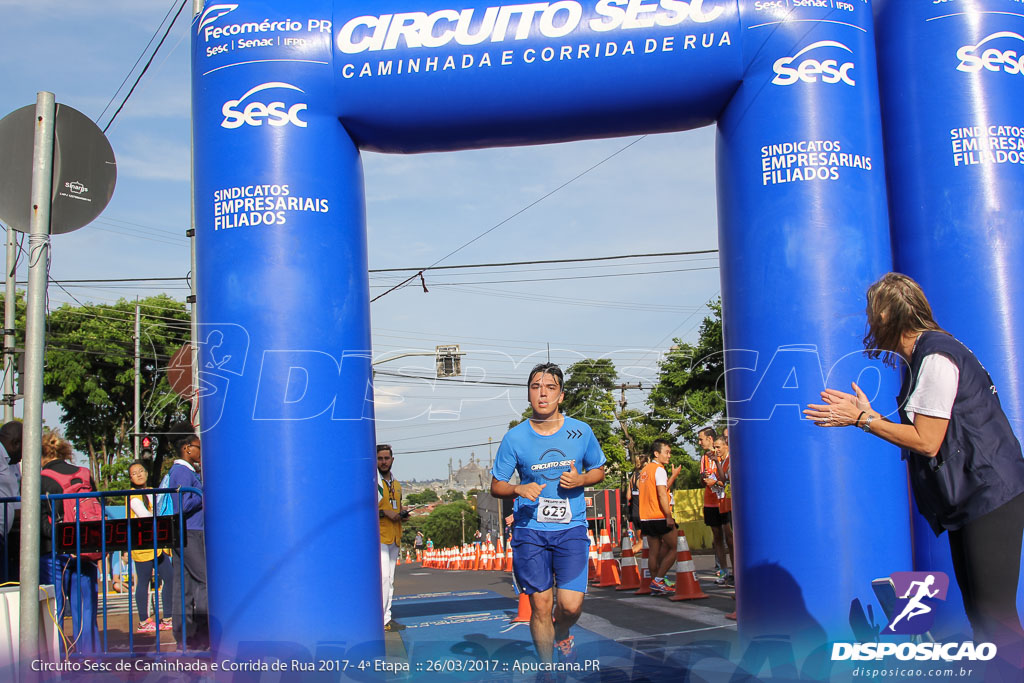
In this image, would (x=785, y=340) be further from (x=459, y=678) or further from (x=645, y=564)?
(x=645, y=564)

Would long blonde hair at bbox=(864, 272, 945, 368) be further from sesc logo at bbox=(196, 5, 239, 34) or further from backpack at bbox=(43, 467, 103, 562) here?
backpack at bbox=(43, 467, 103, 562)

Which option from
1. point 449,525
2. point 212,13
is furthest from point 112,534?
point 449,525

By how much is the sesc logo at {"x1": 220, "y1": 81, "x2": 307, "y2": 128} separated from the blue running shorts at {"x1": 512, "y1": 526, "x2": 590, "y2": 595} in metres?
3.17

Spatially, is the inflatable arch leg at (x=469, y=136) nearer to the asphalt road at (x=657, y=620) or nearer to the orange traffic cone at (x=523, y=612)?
the asphalt road at (x=657, y=620)

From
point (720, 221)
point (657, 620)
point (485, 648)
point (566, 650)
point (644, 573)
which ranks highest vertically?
point (720, 221)

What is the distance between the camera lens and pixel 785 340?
5965mm

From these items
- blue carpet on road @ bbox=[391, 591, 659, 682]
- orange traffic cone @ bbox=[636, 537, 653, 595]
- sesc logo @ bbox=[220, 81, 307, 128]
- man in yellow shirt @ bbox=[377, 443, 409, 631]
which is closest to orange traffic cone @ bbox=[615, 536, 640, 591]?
orange traffic cone @ bbox=[636, 537, 653, 595]

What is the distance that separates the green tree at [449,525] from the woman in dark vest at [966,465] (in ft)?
354

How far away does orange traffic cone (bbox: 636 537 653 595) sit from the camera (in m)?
10.7

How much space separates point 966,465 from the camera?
3.60 metres

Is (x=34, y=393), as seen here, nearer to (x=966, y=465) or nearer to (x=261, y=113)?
(x=261, y=113)

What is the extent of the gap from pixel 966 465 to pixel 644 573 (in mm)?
7870

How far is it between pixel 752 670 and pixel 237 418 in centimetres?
360

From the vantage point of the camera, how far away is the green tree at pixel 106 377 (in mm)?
36125
